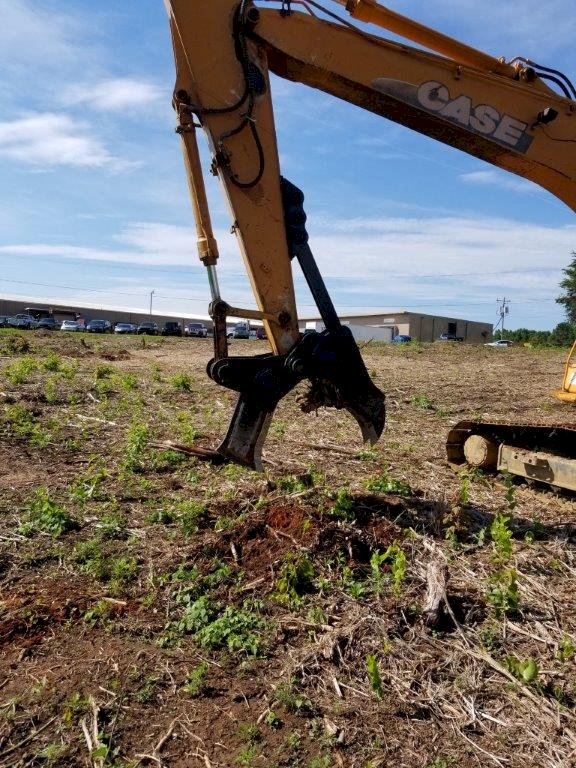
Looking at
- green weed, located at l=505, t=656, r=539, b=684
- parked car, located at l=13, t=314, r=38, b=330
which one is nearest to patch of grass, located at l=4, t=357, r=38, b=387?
green weed, located at l=505, t=656, r=539, b=684

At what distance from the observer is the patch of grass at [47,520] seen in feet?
18.1

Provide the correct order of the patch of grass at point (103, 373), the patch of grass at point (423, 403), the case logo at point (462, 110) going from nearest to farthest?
the case logo at point (462, 110) → the patch of grass at point (423, 403) → the patch of grass at point (103, 373)

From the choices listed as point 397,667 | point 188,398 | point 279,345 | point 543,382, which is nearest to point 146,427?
point 188,398

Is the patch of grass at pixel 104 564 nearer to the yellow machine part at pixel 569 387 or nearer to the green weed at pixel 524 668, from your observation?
the green weed at pixel 524 668

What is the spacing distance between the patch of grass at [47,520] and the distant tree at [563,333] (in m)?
61.1

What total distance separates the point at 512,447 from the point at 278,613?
382 cm

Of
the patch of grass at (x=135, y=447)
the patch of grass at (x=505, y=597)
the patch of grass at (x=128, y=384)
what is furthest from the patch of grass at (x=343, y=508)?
the patch of grass at (x=128, y=384)

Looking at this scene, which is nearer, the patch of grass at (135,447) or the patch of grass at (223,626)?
the patch of grass at (223,626)

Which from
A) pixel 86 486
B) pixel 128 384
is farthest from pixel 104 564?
pixel 128 384

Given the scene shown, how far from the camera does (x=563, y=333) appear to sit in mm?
66938

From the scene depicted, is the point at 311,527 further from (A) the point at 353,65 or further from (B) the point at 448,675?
(A) the point at 353,65

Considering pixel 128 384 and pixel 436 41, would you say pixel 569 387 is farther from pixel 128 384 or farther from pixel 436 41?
pixel 128 384

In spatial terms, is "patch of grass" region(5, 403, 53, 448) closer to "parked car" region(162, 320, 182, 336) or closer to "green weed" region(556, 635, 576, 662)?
"green weed" region(556, 635, 576, 662)

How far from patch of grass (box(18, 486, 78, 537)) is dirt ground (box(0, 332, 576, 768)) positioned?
0.02m
